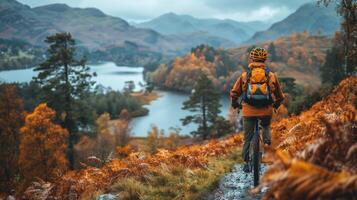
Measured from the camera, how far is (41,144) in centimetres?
3111

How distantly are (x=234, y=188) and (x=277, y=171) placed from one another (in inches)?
204

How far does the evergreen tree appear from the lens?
34.0m

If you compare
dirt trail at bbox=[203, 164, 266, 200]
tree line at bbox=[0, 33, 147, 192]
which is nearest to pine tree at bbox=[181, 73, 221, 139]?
tree line at bbox=[0, 33, 147, 192]

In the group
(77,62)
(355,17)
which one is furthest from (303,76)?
(355,17)

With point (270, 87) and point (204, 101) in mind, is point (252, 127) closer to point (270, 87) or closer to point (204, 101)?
point (270, 87)

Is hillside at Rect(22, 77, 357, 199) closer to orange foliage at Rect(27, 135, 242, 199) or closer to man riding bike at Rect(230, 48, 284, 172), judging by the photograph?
orange foliage at Rect(27, 135, 242, 199)

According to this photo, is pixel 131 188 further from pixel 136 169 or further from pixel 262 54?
pixel 262 54

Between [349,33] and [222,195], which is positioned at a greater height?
[349,33]

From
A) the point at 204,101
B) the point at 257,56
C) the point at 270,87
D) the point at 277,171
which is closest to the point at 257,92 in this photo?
the point at 270,87

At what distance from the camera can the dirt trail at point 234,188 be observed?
306 inches

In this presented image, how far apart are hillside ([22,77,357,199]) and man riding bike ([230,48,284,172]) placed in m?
0.84

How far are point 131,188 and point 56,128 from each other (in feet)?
84.3

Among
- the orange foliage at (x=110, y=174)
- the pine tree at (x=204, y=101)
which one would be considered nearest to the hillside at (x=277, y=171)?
the orange foliage at (x=110, y=174)

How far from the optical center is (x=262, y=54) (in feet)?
24.4
